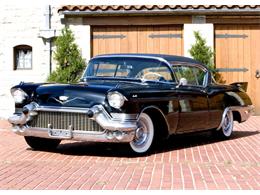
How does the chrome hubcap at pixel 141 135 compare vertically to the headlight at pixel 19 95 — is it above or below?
below

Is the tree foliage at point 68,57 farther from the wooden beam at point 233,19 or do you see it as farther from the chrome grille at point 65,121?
the chrome grille at point 65,121

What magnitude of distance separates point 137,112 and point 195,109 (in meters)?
1.51

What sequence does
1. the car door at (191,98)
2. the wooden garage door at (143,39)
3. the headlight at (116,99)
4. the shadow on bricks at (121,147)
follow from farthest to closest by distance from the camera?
the wooden garage door at (143,39) → the car door at (191,98) → the shadow on bricks at (121,147) → the headlight at (116,99)

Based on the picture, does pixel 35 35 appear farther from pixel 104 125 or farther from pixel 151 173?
pixel 151 173

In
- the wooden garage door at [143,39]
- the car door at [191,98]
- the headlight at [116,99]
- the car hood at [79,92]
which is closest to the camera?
the headlight at [116,99]

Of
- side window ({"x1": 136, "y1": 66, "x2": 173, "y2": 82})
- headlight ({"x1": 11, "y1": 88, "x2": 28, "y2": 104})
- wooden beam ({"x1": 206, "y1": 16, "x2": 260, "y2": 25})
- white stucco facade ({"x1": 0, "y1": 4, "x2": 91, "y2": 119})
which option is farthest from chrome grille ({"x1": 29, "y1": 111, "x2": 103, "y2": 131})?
wooden beam ({"x1": 206, "y1": 16, "x2": 260, "y2": 25})

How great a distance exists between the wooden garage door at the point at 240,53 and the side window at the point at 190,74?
4955 millimetres

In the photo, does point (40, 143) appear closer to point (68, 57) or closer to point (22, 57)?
point (68, 57)

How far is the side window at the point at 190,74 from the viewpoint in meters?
9.01

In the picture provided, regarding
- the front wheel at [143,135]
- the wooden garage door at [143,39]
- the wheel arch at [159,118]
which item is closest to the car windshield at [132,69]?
the wheel arch at [159,118]

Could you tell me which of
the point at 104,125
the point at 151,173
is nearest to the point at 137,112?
the point at 104,125

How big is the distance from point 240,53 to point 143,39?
2457 mm

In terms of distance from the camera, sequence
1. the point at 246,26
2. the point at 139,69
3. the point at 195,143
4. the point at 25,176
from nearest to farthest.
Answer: the point at 25,176
the point at 139,69
the point at 195,143
the point at 246,26

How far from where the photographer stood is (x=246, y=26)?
47.8 feet
